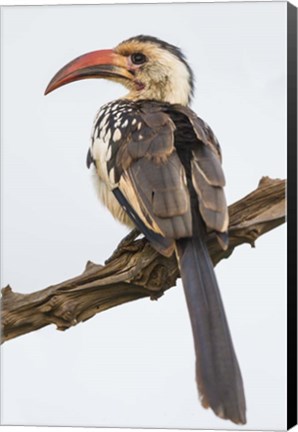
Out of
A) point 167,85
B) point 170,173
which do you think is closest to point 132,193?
point 170,173

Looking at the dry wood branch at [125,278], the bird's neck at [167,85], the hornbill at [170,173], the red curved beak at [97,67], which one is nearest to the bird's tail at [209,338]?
the hornbill at [170,173]

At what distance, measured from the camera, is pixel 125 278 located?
4.33m

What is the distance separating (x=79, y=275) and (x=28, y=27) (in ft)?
2.99

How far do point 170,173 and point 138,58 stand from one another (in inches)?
23.6

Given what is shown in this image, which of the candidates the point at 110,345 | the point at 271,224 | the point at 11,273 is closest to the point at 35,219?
the point at 11,273

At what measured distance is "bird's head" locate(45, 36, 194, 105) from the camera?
14.7ft

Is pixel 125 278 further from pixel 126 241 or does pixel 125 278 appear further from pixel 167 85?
pixel 167 85

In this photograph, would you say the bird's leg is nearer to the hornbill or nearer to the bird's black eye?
the hornbill

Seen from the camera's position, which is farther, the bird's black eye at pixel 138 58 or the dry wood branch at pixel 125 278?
the bird's black eye at pixel 138 58

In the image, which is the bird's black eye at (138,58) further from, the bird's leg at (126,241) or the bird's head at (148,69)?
the bird's leg at (126,241)

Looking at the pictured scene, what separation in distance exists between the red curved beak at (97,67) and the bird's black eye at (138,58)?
0.03 metres

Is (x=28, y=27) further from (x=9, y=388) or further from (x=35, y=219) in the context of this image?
(x=9, y=388)

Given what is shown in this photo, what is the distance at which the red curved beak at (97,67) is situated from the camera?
452cm

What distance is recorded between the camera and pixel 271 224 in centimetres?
431
